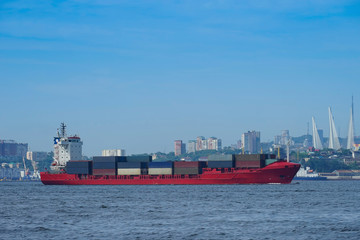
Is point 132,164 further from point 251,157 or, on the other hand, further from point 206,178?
point 251,157

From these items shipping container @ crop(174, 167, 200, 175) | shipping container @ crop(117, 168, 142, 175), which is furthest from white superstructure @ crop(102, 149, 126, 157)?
shipping container @ crop(174, 167, 200, 175)

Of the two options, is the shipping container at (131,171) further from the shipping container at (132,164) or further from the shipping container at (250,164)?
the shipping container at (250,164)

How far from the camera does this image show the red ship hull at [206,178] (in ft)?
383

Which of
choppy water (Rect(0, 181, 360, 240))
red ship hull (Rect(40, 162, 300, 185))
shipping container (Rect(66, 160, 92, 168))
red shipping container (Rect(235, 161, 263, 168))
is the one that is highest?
shipping container (Rect(66, 160, 92, 168))

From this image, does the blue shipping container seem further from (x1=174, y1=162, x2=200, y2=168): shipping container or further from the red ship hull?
the red ship hull

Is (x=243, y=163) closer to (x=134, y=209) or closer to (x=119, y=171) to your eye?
(x=119, y=171)

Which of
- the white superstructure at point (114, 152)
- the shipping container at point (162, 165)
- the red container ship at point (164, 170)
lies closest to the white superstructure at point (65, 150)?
the red container ship at point (164, 170)

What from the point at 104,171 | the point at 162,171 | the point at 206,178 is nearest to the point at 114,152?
the point at 104,171

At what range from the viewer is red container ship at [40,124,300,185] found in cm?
11719

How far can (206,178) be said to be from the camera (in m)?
121

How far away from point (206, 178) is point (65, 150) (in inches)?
1443

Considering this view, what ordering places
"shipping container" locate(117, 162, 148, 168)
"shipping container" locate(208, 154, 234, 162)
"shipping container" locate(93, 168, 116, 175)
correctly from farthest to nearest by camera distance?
"shipping container" locate(93, 168, 116, 175), "shipping container" locate(117, 162, 148, 168), "shipping container" locate(208, 154, 234, 162)

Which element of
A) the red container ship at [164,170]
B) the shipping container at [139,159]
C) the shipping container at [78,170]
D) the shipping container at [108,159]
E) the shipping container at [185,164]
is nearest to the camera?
the red container ship at [164,170]

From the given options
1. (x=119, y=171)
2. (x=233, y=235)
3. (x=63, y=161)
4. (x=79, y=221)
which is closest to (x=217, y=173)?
(x=119, y=171)
